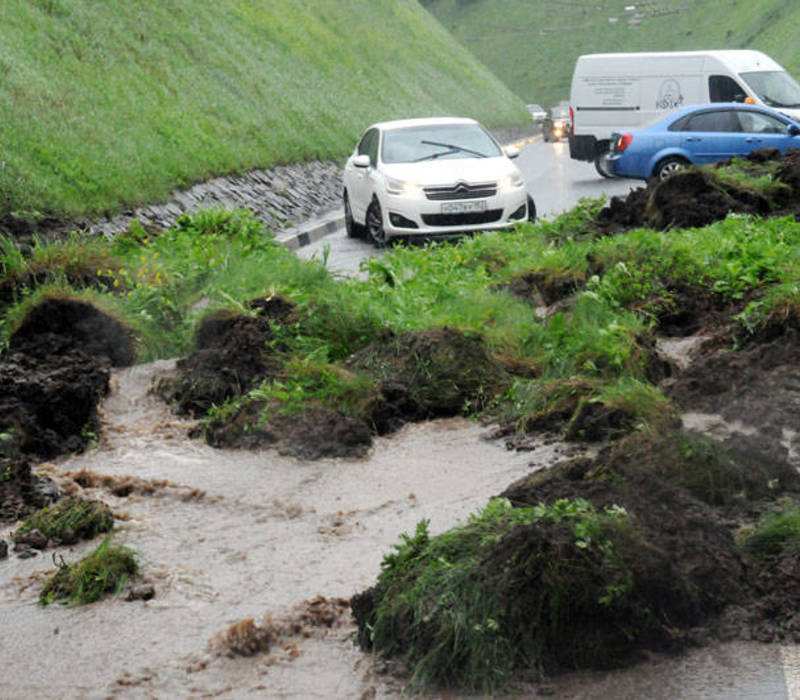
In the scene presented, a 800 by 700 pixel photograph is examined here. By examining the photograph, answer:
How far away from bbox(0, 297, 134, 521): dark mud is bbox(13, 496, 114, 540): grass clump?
12.9 inches

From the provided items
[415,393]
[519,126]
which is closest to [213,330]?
[415,393]

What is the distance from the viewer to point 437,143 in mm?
17484

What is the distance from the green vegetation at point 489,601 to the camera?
13.8 ft

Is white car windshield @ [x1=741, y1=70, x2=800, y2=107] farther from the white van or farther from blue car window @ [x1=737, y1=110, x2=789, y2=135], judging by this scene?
blue car window @ [x1=737, y1=110, x2=789, y2=135]

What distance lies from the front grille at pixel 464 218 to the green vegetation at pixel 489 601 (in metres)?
11.7

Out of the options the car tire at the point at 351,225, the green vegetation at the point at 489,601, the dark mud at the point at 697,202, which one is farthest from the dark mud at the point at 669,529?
the car tire at the point at 351,225

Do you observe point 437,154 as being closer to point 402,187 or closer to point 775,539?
point 402,187

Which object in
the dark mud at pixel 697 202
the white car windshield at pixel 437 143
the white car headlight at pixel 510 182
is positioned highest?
the white car windshield at pixel 437 143

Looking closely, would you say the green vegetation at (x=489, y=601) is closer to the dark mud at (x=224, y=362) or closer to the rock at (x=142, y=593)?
the rock at (x=142, y=593)

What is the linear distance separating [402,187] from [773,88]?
13.3 m

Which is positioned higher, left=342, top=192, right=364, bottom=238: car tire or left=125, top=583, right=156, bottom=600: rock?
left=125, top=583, right=156, bottom=600: rock

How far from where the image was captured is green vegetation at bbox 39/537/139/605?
520cm

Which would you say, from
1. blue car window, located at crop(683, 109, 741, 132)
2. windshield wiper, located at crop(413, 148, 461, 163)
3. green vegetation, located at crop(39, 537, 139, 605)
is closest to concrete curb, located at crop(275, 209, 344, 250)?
windshield wiper, located at crop(413, 148, 461, 163)

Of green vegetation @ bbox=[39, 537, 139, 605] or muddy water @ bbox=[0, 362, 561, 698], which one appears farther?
green vegetation @ bbox=[39, 537, 139, 605]
